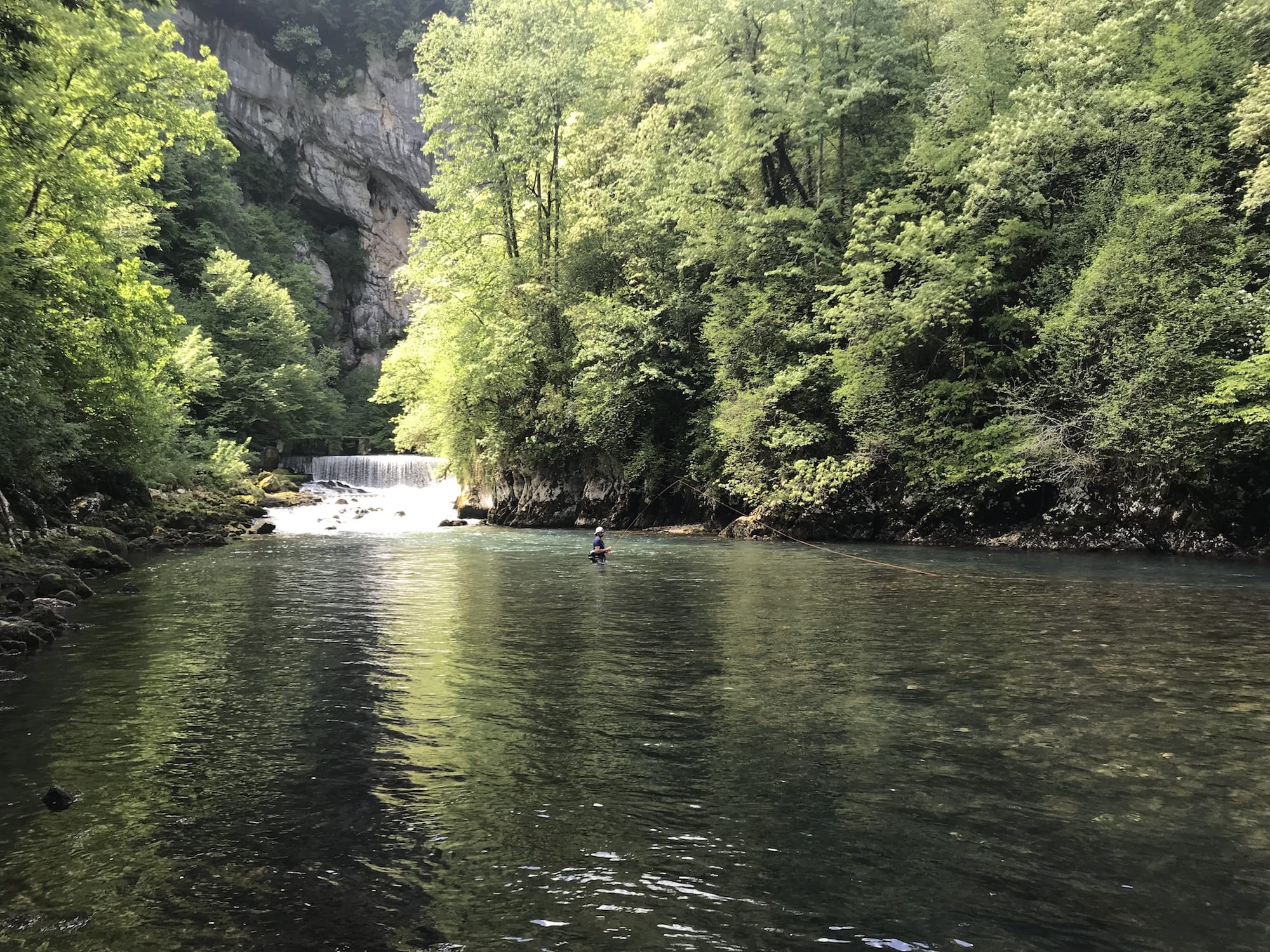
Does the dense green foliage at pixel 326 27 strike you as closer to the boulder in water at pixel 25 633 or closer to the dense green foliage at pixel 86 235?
the dense green foliage at pixel 86 235

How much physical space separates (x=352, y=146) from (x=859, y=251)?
65.4 m

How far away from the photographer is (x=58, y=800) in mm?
5555

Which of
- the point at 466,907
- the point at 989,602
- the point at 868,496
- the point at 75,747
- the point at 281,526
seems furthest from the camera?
the point at 281,526

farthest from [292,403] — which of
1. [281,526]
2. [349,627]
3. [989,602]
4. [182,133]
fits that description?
[989,602]

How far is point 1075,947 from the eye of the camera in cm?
390

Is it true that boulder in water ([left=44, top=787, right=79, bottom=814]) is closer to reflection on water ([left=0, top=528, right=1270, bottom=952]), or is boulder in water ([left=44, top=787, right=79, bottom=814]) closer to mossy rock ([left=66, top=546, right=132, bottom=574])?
reflection on water ([left=0, top=528, right=1270, bottom=952])

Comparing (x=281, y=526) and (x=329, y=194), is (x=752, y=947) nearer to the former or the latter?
(x=281, y=526)

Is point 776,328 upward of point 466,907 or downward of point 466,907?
upward

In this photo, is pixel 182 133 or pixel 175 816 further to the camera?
pixel 182 133

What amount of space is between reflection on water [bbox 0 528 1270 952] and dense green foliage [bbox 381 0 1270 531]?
31.7 ft

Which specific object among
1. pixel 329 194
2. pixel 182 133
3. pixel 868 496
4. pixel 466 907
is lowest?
pixel 466 907

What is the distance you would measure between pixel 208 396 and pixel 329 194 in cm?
3625

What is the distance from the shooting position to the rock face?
69.7 m

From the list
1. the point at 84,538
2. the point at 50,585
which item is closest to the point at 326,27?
the point at 84,538
